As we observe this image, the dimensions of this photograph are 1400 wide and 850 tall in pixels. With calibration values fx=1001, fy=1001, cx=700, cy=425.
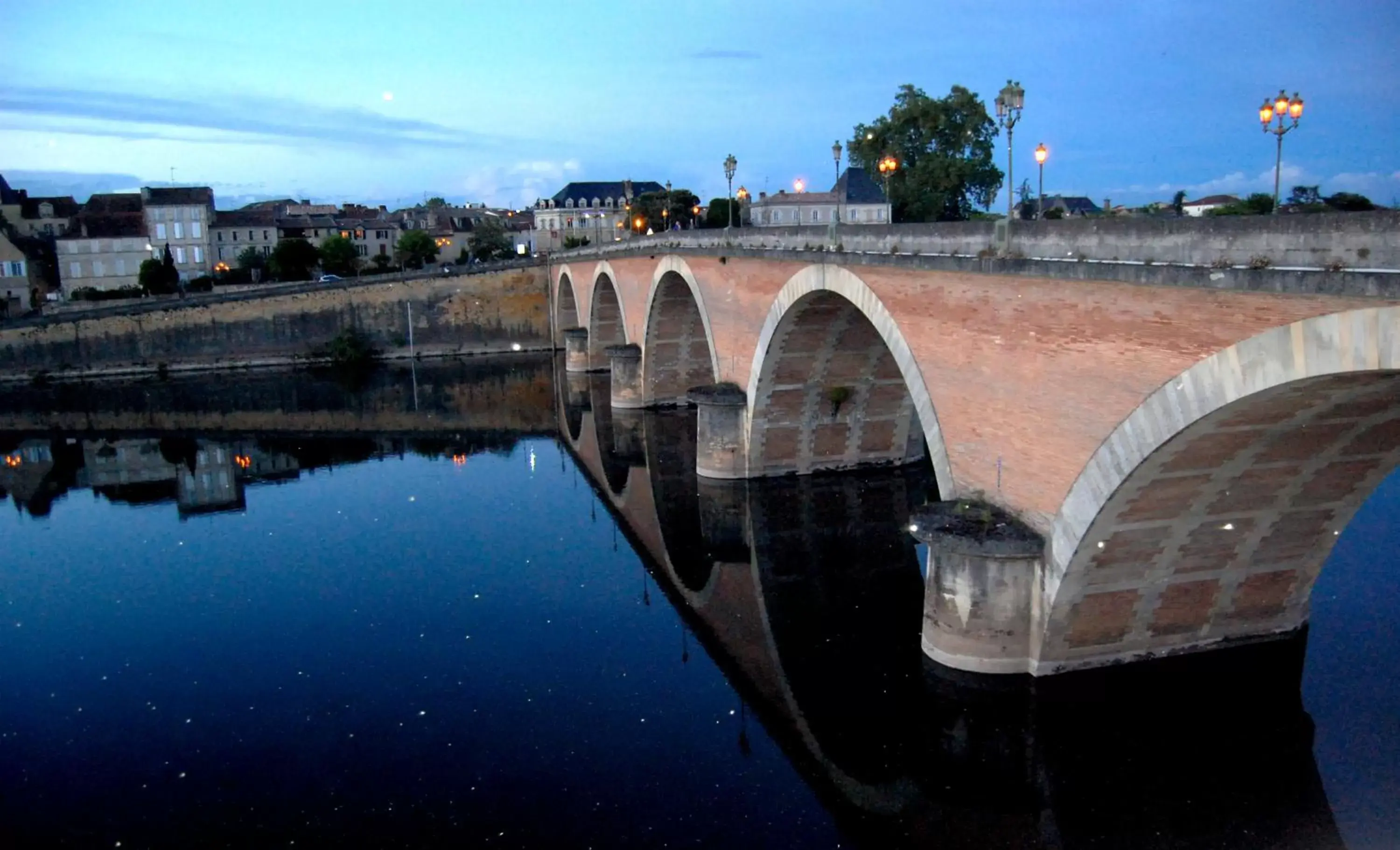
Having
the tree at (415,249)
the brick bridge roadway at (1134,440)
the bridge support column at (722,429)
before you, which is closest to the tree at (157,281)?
the tree at (415,249)

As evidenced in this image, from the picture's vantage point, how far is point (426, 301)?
162ft

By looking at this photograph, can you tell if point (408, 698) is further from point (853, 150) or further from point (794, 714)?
point (853, 150)

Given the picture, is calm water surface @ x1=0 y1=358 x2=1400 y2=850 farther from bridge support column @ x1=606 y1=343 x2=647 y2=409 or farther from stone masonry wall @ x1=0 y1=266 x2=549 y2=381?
stone masonry wall @ x1=0 y1=266 x2=549 y2=381

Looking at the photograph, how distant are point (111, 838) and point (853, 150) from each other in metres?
46.7

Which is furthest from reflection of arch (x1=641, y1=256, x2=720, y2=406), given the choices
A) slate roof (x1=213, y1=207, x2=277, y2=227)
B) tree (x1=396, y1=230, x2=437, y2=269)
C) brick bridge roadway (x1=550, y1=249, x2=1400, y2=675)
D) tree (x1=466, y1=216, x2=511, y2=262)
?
slate roof (x1=213, y1=207, x2=277, y2=227)

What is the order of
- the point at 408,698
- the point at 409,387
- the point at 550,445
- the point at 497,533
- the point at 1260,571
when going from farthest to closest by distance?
1. the point at 409,387
2. the point at 550,445
3. the point at 497,533
4. the point at 408,698
5. the point at 1260,571

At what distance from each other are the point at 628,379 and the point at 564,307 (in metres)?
18.8

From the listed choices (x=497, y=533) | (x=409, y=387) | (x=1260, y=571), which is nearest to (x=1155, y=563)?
(x=1260, y=571)

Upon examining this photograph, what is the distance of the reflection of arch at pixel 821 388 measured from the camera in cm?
1822

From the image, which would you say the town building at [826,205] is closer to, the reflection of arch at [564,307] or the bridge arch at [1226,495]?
the reflection of arch at [564,307]

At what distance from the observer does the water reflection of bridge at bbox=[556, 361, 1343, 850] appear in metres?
9.51

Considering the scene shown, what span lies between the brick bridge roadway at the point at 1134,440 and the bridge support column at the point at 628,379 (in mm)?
14980

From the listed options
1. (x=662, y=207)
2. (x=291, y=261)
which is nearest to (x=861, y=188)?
→ (x=662, y=207)

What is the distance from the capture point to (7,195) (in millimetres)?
68750
